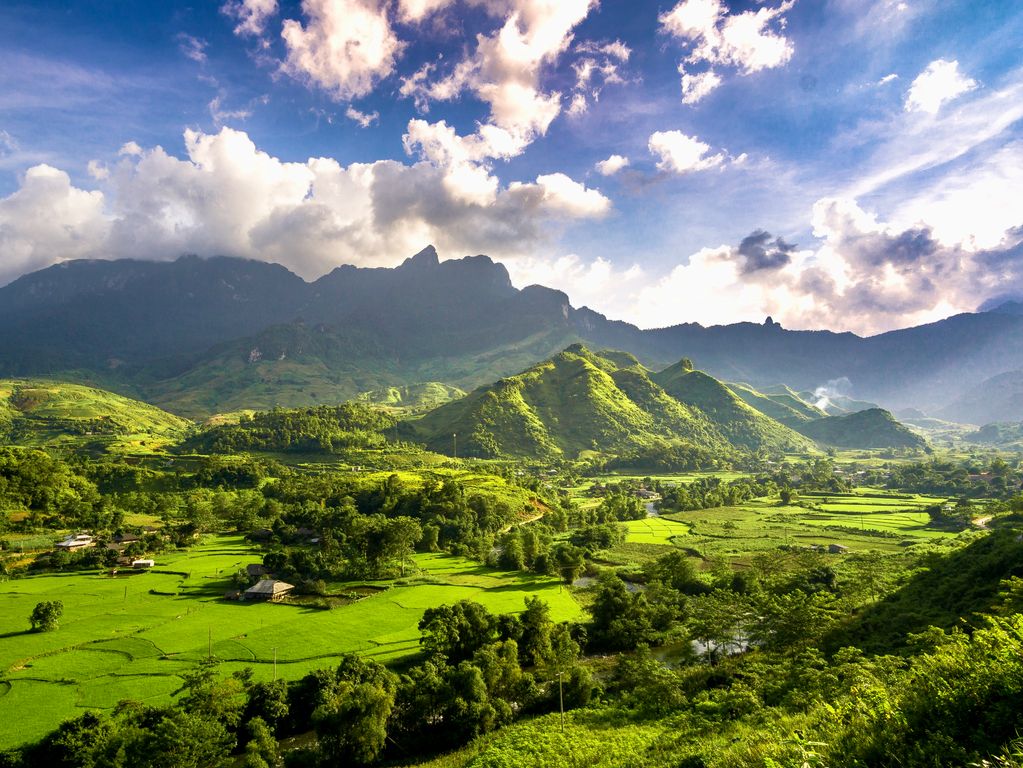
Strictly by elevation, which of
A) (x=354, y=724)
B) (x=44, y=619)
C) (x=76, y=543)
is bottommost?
(x=354, y=724)

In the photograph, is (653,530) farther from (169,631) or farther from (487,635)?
(169,631)

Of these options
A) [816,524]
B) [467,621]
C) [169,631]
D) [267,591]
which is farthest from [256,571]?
[816,524]

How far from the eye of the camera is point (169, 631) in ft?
151

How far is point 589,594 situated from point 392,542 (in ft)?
95.2

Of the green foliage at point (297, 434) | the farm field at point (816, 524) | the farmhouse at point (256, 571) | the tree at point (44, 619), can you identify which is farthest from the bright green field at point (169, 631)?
the green foliage at point (297, 434)

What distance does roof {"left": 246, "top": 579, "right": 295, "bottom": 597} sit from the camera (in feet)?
185

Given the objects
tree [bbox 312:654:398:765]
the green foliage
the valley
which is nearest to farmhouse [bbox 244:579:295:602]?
the valley

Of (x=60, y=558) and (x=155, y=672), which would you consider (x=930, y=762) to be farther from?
(x=60, y=558)

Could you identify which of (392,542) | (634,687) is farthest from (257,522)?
(634,687)

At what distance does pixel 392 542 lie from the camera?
236 ft

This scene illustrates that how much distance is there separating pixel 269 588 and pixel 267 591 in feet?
1.22

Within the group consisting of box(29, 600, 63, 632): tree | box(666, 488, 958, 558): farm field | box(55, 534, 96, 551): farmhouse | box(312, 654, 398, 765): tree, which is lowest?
box(666, 488, 958, 558): farm field

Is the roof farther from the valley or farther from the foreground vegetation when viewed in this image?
the foreground vegetation

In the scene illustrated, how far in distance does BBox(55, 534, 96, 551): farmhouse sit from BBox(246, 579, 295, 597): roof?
36.3 metres
